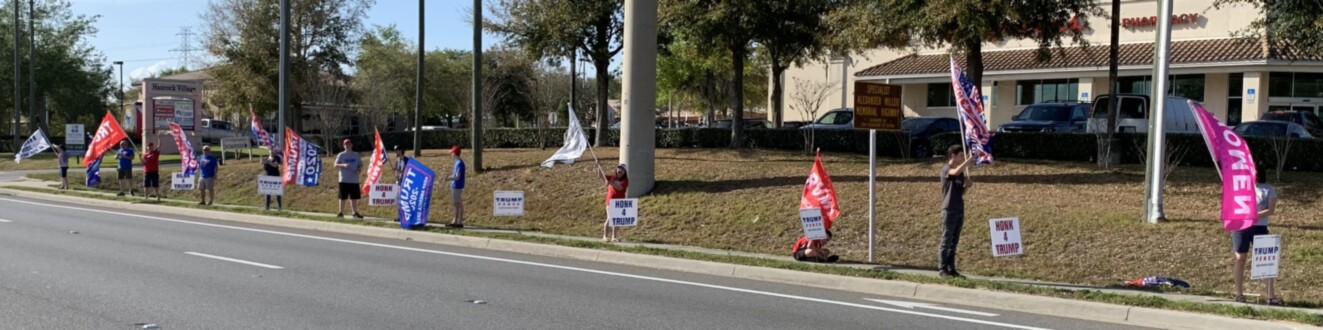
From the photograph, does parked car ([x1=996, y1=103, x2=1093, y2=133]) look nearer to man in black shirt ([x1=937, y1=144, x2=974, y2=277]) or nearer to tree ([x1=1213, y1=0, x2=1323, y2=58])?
tree ([x1=1213, y1=0, x2=1323, y2=58])

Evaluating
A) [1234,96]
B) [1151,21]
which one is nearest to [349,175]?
[1151,21]

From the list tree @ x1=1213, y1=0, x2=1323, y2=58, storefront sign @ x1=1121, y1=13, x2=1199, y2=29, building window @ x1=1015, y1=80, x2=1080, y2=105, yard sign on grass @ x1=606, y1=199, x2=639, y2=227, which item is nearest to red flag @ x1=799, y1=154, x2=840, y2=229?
yard sign on grass @ x1=606, y1=199, x2=639, y2=227

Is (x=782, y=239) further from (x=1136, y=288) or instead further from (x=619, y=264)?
(x=1136, y=288)

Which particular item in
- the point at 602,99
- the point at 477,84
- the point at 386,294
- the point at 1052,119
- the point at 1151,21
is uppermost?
the point at 1151,21

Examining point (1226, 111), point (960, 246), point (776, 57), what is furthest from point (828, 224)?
point (1226, 111)

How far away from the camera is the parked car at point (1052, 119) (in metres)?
23.9

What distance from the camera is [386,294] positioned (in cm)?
1010

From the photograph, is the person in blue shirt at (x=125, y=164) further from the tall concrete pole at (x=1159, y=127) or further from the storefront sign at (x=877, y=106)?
the tall concrete pole at (x=1159, y=127)

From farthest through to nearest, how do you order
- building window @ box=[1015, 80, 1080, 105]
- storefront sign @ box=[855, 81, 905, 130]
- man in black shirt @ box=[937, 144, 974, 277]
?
building window @ box=[1015, 80, 1080, 105], storefront sign @ box=[855, 81, 905, 130], man in black shirt @ box=[937, 144, 974, 277]

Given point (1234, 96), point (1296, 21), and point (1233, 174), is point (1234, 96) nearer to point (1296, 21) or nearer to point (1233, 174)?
point (1296, 21)

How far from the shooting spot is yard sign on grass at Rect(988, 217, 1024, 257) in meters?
12.0

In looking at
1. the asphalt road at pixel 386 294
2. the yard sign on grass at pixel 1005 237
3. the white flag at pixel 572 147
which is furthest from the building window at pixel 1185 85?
the asphalt road at pixel 386 294

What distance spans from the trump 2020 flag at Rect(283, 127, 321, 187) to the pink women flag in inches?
725

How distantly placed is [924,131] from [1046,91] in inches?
687
